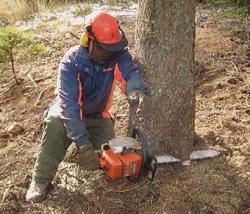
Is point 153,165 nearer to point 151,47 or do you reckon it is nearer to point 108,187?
point 108,187

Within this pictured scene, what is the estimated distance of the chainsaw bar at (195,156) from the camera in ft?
12.2

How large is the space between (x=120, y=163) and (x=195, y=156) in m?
0.83

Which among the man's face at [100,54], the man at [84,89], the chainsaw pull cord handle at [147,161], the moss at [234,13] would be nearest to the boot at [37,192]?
the man at [84,89]

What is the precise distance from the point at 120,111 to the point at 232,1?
4084 mm

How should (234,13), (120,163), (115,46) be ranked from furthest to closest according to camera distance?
1. (234,13)
2. (115,46)
3. (120,163)

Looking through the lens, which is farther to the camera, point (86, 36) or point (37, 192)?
point (37, 192)

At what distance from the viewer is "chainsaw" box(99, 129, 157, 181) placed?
3.29 meters

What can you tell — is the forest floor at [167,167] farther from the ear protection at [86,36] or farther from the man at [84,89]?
the ear protection at [86,36]

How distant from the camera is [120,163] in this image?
128 inches

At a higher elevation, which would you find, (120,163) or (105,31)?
(105,31)

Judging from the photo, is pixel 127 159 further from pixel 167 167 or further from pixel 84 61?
pixel 84 61

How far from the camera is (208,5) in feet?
26.9

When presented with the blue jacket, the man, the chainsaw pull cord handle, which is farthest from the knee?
the chainsaw pull cord handle

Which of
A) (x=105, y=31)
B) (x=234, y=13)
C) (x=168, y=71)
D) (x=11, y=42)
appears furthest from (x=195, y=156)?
(x=234, y=13)
